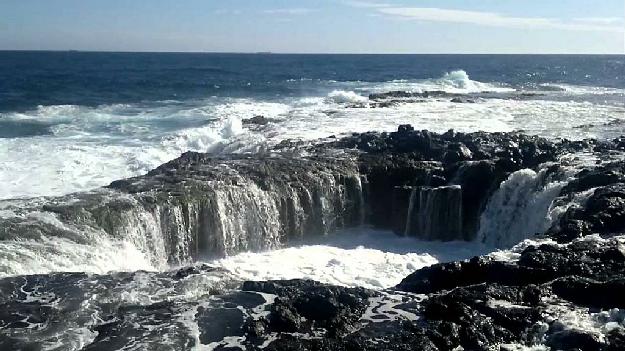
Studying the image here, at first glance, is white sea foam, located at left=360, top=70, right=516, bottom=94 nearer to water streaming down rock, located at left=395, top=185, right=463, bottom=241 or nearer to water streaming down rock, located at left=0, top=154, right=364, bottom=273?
water streaming down rock, located at left=395, top=185, right=463, bottom=241

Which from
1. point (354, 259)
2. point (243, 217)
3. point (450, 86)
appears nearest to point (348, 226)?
point (354, 259)

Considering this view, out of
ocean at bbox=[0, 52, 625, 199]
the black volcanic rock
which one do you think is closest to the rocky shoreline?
the black volcanic rock

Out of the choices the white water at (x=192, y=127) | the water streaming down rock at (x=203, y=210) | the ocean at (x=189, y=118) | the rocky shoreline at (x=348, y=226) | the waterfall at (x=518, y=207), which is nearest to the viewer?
the rocky shoreline at (x=348, y=226)

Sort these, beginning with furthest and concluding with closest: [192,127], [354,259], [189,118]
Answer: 1. [189,118]
2. [192,127]
3. [354,259]

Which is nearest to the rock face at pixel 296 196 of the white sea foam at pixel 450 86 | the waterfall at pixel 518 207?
the waterfall at pixel 518 207

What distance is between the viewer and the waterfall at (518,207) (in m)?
20.8

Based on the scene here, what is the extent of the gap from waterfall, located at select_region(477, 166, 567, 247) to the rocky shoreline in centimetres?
40

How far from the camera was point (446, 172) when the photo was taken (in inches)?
936

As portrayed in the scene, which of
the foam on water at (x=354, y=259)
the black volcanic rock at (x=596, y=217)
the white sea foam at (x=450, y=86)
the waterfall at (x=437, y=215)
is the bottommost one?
the foam on water at (x=354, y=259)

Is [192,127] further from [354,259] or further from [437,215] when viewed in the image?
[354,259]

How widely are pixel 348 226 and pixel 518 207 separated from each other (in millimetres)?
5891

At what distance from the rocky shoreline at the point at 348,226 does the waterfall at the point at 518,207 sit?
40 centimetres

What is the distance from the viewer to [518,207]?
852 inches

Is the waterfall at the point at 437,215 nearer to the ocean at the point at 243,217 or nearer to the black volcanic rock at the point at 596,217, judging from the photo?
the ocean at the point at 243,217
